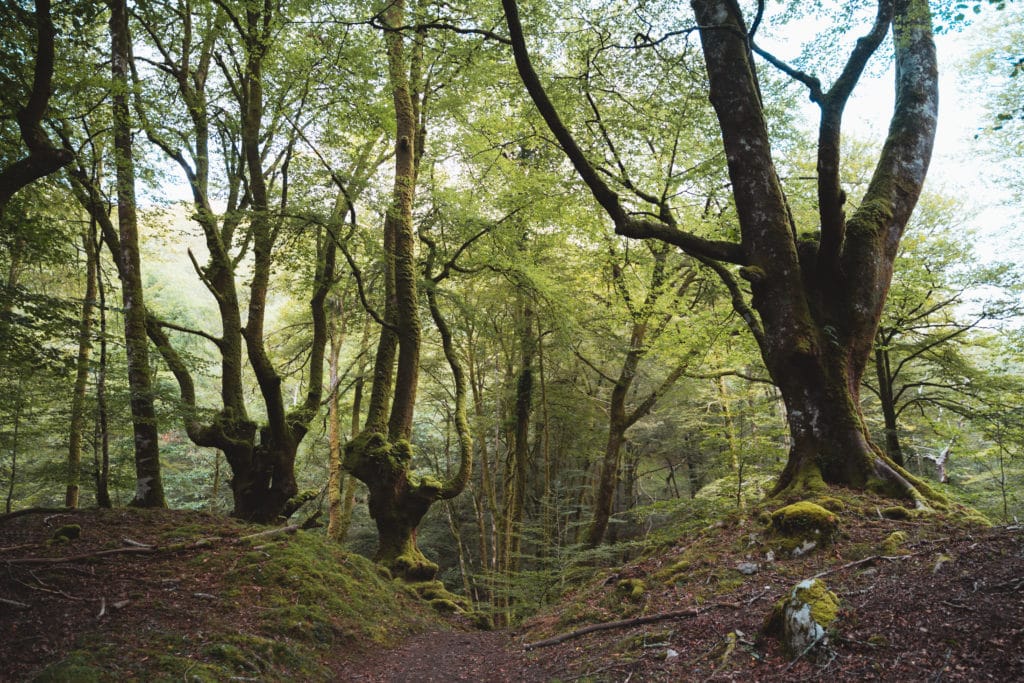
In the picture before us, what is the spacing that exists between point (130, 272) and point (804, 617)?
26.3 feet

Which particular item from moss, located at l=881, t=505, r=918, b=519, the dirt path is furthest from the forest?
the dirt path

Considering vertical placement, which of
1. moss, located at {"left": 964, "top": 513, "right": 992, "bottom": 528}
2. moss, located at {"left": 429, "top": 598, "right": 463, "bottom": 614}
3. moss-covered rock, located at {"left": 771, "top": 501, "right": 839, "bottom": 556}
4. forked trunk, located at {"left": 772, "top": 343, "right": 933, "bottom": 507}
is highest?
forked trunk, located at {"left": 772, "top": 343, "right": 933, "bottom": 507}

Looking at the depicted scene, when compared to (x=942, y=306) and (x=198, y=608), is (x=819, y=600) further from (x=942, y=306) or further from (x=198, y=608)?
(x=942, y=306)

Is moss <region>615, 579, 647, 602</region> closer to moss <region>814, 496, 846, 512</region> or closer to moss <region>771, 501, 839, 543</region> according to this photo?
moss <region>771, 501, 839, 543</region>

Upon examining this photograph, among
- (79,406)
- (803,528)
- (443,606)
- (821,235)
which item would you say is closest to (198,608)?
(79,406)

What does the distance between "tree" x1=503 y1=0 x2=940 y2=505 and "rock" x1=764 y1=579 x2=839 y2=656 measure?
2054 mm

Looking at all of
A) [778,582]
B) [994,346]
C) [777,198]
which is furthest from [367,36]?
[994,346]

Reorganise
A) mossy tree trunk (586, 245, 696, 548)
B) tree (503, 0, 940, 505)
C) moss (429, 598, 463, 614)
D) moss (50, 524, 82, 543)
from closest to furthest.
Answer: tree (503, 0, 940, 505) < moss (50, 524, 82, 543) < moss (429, 598, 463, 614) < mossy tree trunk (586, 245, 696, 548)

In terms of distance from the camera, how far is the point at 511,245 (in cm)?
1016

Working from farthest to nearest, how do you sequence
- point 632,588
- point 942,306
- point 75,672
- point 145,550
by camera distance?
1. point 942,306
2. point 145,550
3. point 632,588
4. point 75,672

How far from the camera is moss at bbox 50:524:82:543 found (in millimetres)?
4908

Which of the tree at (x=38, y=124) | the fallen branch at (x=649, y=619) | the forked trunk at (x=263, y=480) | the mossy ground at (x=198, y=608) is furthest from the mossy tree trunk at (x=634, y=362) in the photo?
the tree at (x=38, y=124)

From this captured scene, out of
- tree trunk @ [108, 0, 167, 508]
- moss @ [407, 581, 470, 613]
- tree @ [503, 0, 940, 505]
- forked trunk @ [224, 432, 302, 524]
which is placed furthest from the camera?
moss @ [407, 581, 470, 613]

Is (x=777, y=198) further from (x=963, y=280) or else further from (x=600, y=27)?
(x=963, y=280)
